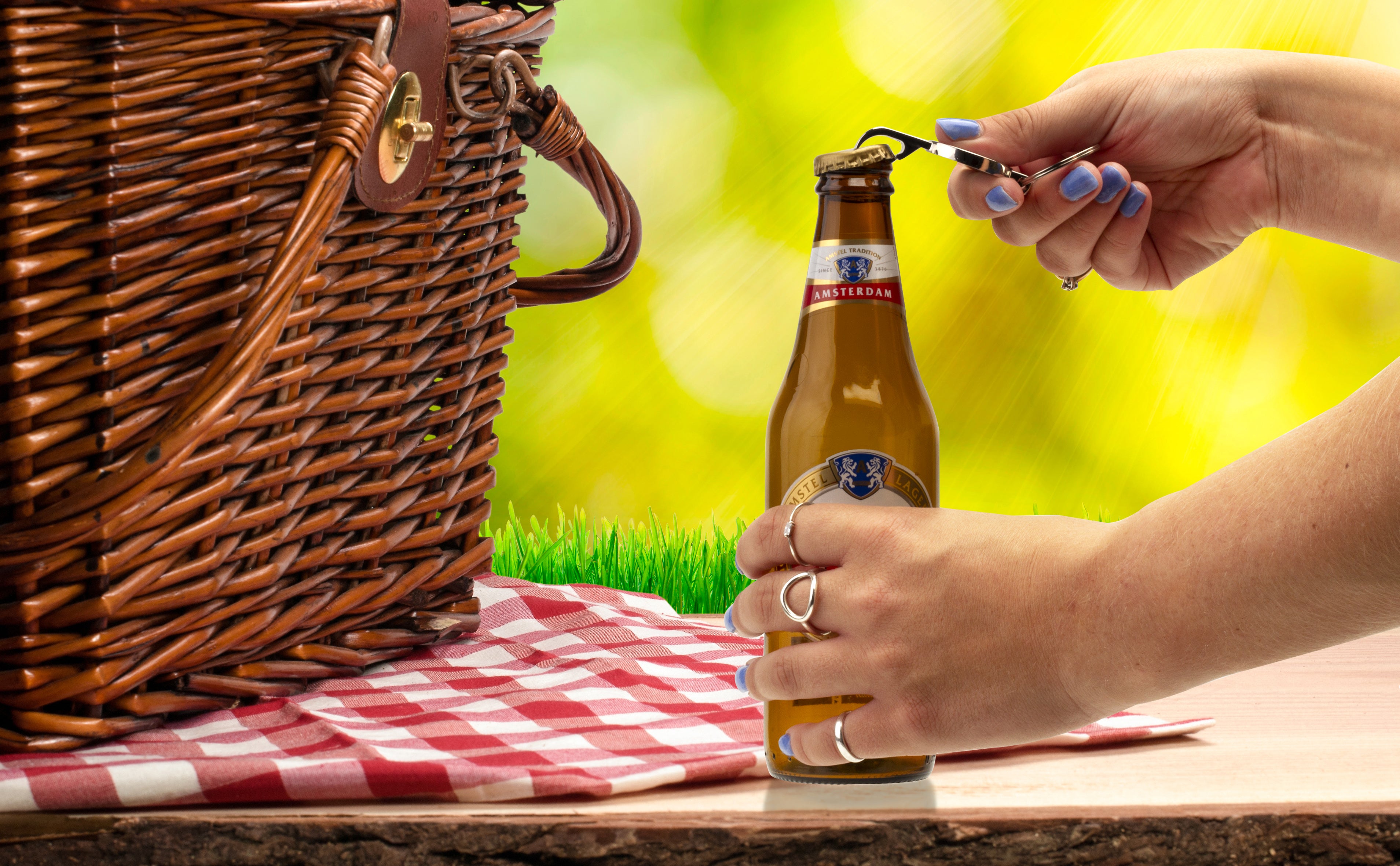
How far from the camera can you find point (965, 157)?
27.5 inches

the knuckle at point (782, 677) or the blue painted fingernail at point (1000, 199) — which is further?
the blue painted fingernail at point (1000, 199)

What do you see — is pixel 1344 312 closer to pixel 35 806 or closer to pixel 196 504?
pixel 196 504

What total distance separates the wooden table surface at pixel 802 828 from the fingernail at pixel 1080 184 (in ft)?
1.31

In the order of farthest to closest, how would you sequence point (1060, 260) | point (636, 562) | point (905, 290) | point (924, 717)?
point (905, 290) → point (636, 562) → point (1060, 260) → point (924, 717)

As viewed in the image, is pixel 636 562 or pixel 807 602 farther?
pixel 636 562

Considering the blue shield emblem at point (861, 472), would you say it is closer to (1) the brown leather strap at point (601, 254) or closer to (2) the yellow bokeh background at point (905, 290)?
(1) the brown leather strap at point (601, 254)

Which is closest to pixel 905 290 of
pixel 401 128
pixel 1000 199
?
pixel 1000 199

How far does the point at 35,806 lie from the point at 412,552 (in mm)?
355

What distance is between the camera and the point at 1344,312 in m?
1.71

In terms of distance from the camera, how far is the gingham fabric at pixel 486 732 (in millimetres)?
583

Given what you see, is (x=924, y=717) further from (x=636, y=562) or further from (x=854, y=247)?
(x=636, y=562)

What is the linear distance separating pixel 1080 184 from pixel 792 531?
14.2 inches

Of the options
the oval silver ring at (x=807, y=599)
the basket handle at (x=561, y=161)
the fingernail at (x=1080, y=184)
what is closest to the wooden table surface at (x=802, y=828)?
the oval silver ring at (x=807, y=599)

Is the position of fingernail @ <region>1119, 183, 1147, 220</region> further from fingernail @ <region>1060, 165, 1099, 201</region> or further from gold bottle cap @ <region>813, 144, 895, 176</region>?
gold bottle cap @ <region>813, 144, 895, 176</region>
